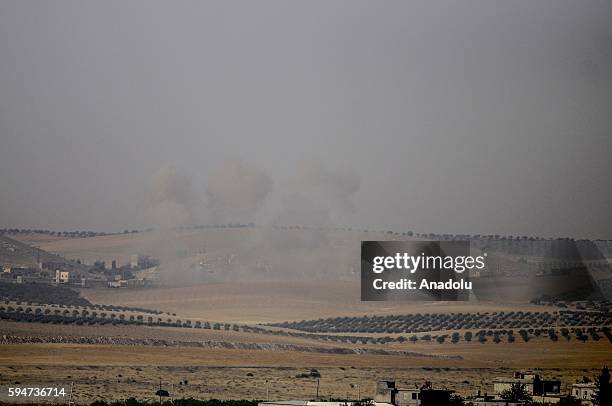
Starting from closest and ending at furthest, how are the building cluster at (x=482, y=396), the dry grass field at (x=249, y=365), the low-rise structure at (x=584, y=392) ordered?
1. the building cluster at (x=482, y=396)
2. the low-rise structure at (x=584, y=392)
3. the dry grass field at (x=249, y=365)

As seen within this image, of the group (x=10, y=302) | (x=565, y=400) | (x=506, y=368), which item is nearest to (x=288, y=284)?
(x=10, y=302)

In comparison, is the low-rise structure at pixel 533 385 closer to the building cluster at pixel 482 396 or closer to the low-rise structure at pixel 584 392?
the building cluster at pixel 482 396

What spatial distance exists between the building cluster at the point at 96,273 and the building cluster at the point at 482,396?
4512 centimetres

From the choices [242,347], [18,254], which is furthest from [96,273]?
[242,347]

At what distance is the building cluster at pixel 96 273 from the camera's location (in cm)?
10588

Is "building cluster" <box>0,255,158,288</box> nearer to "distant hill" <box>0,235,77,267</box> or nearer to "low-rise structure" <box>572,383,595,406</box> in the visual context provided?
"distant hill" <box>0,235,77,267</box>

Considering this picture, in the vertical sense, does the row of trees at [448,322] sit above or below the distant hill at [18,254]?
below

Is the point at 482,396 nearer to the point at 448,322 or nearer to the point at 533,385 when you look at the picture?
the point at 533,385

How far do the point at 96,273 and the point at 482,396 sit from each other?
52576 millimetres

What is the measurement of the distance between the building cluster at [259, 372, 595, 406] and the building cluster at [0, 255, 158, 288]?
45116 mm

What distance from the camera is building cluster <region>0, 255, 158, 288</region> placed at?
106m

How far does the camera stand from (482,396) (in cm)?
6119

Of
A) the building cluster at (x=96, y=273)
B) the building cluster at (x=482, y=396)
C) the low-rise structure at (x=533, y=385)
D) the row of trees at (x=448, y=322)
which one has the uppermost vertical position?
the building cluster at (x=96, y=273)

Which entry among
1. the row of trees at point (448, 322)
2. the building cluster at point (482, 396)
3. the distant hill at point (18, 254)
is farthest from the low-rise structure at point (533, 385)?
the distant hill at point (18, 254)
